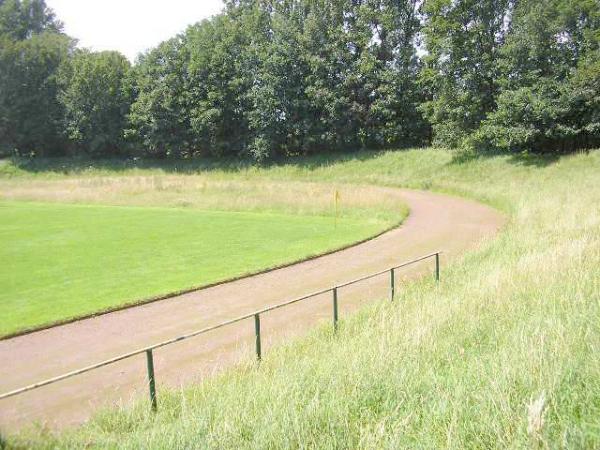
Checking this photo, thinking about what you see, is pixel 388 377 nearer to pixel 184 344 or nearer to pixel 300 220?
pixel 184 344

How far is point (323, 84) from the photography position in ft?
209

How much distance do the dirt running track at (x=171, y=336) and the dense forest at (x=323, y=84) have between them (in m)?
31.6

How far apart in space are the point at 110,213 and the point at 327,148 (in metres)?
35.1

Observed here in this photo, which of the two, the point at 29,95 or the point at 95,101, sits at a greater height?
the point at 29,95

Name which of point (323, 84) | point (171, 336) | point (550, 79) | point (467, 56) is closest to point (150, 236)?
point (171, 336)

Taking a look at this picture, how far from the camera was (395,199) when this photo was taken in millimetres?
36125

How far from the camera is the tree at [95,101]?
3017 inches

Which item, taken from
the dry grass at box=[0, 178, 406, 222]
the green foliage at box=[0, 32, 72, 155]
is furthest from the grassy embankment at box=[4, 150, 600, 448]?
the green foliage at box=[0, 32, 72, 155]

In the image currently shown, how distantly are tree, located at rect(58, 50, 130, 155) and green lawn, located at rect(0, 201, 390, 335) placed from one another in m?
43.1

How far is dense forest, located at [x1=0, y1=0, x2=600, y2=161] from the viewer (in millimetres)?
45531

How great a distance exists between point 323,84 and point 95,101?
1418 inches

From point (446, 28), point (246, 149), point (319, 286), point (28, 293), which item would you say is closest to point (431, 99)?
point (446, 28)

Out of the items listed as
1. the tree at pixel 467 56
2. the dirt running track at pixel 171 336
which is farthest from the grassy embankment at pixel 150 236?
the tree at pixel 467 56

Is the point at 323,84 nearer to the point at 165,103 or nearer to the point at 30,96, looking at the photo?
the point at 165,103
